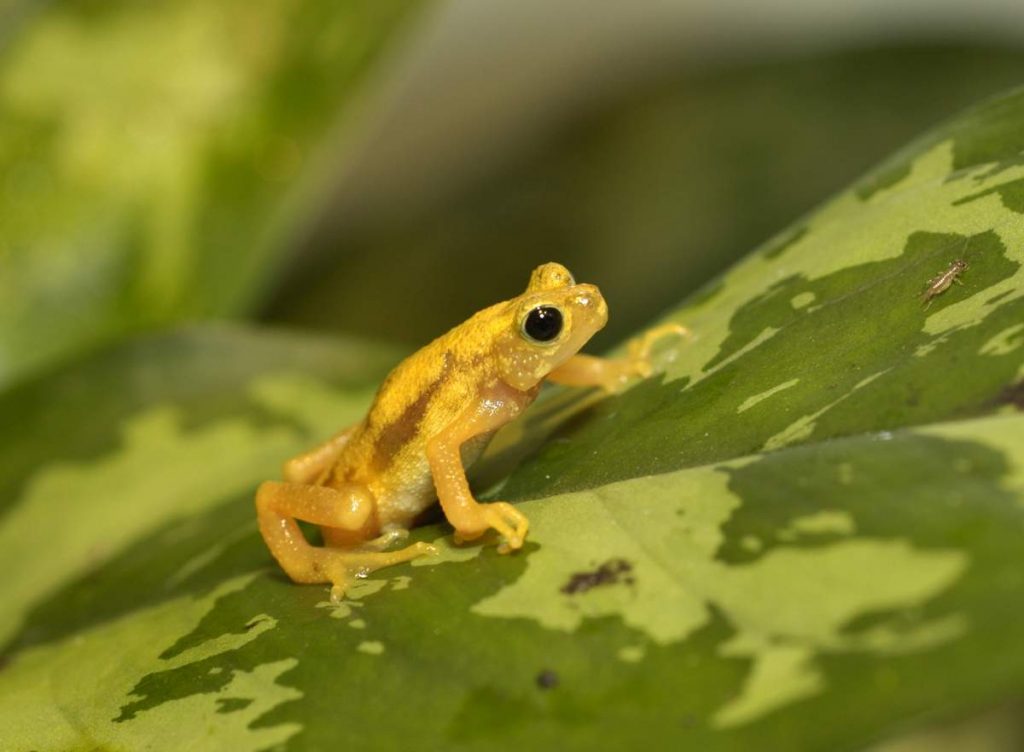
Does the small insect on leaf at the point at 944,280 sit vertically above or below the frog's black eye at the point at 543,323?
below

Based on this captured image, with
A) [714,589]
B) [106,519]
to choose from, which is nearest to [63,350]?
[106,519]

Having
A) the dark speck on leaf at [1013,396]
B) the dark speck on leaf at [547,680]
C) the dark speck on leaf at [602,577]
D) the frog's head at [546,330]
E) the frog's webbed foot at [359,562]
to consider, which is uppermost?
the frog's head at [546,330]

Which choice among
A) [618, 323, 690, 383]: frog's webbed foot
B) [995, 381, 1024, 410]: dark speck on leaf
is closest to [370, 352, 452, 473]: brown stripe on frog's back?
[618, 323, 690, 383]: frog's webbed foot

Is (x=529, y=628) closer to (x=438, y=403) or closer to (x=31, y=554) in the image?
(x=438, y=403)

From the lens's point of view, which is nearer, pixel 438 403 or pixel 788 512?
pixel 788 512

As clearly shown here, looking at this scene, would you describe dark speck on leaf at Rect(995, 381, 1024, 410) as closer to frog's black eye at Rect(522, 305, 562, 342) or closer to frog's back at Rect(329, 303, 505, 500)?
frog's black eye at Rect(522, 305, 562, 342)

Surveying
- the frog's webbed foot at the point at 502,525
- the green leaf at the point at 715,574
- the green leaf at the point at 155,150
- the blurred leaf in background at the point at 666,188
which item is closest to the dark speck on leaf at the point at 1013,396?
the green leaf at the point at 715,574

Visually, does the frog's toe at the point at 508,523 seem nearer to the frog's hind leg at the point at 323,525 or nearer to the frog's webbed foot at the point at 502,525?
the frog's webbed foot at the point at 502,525
